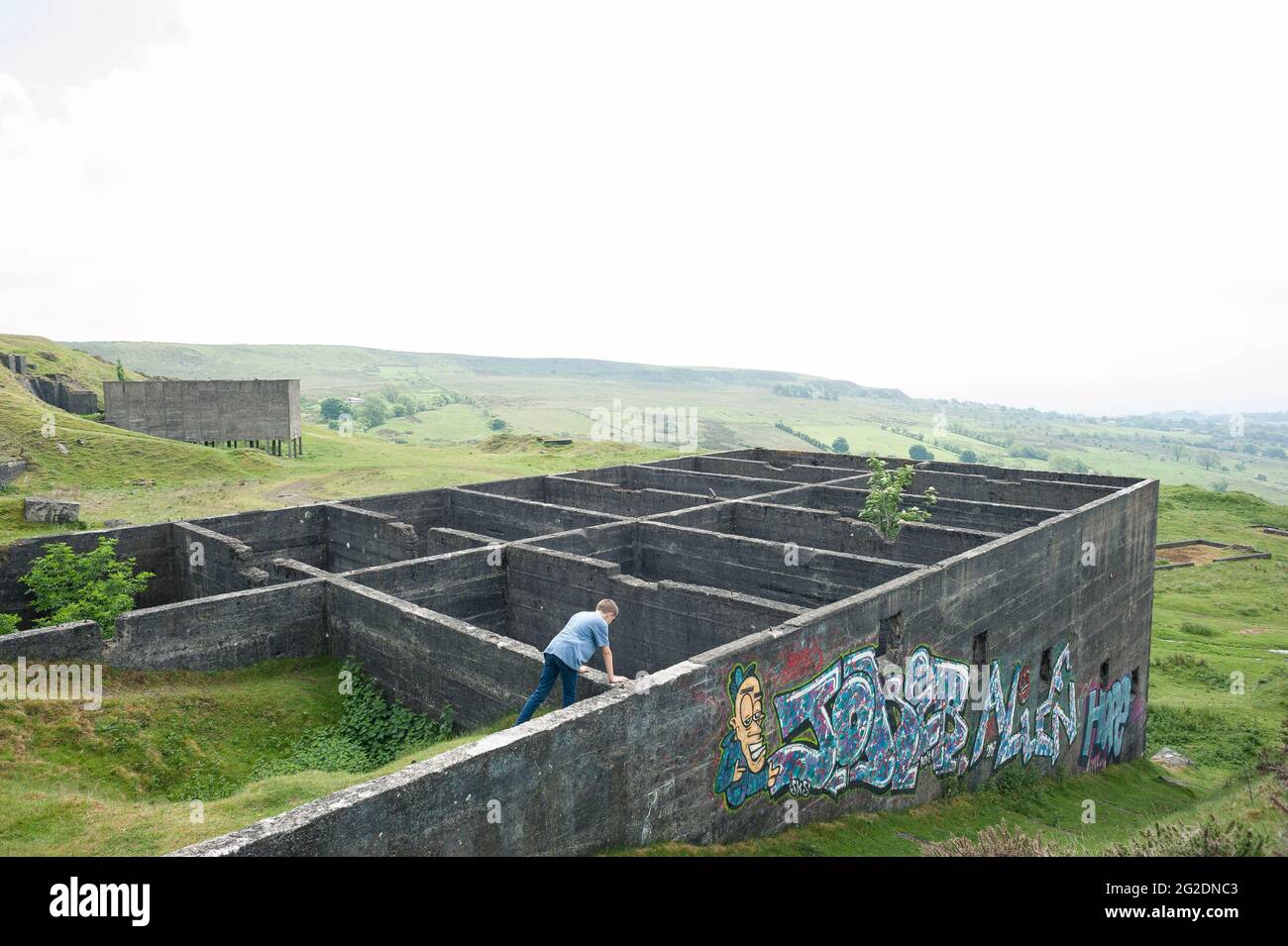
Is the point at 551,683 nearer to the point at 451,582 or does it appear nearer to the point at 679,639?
the point at 679,639

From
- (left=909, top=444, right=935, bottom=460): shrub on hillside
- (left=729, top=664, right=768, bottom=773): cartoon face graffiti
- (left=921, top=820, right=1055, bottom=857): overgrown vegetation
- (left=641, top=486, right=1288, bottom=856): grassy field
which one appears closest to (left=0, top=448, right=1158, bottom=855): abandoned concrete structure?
(left=729, top=664, right=768, bottom=773): cartoon face graffiti

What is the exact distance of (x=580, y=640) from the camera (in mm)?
10602

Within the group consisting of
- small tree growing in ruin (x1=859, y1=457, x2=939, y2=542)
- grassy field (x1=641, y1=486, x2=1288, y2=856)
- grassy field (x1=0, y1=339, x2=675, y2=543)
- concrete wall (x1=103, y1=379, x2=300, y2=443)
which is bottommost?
grassy field (x1=641, y1=486, x2=1288, y2=856)

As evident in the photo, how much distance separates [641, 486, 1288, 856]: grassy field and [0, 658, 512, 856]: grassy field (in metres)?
5.01

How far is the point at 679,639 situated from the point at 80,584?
38.8 feet

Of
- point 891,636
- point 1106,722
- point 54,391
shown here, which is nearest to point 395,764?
point 891,636

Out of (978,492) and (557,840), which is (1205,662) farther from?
(557,840)

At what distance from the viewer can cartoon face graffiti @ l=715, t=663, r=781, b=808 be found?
33.9 feet

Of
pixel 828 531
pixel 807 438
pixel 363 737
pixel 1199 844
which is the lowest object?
pixel 807 438

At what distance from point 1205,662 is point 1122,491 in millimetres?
14645

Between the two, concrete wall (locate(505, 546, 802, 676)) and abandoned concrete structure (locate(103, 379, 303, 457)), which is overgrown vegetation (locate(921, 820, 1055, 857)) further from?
abandoned concrete structure (locate(103, 379, 303, 457))

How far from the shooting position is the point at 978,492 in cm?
2680

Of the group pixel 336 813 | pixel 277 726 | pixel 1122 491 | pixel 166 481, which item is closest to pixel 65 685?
pixel 277 726
